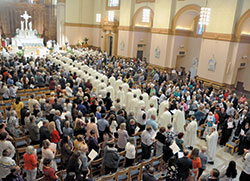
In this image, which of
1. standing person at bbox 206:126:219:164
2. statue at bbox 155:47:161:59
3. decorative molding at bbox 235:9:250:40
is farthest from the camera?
statue at bbox 155:47:161:59

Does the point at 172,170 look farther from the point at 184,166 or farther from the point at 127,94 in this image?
the point at 127,94

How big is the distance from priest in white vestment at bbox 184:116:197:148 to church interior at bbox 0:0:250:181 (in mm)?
38

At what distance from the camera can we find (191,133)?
8.44 meters

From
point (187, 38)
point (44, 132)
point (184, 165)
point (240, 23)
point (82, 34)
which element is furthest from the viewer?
point (82, 34)

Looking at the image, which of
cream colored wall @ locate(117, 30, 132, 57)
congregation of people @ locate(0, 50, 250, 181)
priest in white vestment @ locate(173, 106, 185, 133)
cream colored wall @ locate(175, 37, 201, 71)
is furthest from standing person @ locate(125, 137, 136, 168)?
cream colored wall @ locate(117, 30, 132, 57)

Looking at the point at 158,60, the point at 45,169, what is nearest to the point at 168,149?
the point at 45,169

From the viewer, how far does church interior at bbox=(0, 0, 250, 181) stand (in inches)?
231

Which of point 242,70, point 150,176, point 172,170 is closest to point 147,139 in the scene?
point 172,170

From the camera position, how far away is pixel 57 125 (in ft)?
23.4

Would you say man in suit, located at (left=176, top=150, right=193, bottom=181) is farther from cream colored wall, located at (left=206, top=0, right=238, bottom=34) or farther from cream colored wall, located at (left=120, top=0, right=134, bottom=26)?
cream colored wall, located at (left=120, top=0, right=134, bottom=26)

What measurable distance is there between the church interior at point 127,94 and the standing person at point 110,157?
3 cm

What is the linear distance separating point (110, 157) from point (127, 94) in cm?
609

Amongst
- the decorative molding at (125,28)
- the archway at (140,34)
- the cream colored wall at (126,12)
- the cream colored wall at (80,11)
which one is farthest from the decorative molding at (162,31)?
the cream colored wall at (80,11)

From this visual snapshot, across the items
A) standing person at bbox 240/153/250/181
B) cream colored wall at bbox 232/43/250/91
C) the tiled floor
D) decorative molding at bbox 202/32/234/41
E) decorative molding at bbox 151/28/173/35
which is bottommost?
the tiled floor
